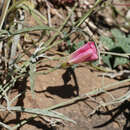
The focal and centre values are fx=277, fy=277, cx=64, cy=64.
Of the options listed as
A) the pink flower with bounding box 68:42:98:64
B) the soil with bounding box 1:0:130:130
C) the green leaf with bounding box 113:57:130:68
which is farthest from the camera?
the green leaf with bounding box 113:57:130:68

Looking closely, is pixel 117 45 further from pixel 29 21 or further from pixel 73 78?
pixel 29 21

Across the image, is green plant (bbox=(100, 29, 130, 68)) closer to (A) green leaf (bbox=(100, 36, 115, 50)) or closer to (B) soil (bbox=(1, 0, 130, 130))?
(A) green leaf (bbox=(100, 36, 115, 50))

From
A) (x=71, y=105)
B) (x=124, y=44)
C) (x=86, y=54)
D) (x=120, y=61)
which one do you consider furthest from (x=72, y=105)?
(x=124, y=44)

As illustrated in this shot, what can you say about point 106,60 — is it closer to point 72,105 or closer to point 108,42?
point 108,42

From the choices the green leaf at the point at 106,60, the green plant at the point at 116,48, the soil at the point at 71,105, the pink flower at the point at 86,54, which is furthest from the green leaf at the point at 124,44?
the pink flower at the point at 86,54

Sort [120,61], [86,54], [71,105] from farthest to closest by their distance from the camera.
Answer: [120,61]
[71,105]
[86,54]

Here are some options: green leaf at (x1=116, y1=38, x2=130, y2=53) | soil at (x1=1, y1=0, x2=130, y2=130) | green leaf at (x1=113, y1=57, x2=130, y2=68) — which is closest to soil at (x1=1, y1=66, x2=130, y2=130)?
soil at (x1=1, y1=0, x2=130, y2=130)

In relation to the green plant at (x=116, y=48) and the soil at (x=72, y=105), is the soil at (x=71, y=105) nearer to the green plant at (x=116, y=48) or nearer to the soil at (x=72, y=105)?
the soil at (x=72, y=105)

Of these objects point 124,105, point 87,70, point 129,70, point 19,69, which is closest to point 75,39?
point 87,70

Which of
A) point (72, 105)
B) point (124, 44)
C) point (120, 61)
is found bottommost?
point (72, 105)
